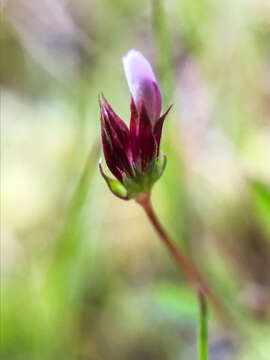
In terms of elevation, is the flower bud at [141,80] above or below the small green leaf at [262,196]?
above

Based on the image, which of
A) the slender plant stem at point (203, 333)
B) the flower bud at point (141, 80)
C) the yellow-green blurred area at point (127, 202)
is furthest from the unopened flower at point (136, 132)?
the yellow-green blurred area at point (127, 202)

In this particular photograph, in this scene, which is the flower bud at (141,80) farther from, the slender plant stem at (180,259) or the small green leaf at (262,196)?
the small green leaf at (262,196)

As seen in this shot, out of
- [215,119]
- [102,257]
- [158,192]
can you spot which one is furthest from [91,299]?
[215,119]

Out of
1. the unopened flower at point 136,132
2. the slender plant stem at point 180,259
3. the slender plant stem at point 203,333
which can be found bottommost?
the slender plant stem at point 203,333

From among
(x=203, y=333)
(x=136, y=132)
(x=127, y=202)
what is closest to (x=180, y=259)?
(x=203, y=333)

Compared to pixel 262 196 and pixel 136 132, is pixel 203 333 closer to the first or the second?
pixel 136 132

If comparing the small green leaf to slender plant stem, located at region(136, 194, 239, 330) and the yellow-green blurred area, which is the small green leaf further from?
slender plant stem, located at region(136, 194, 239, 330)
